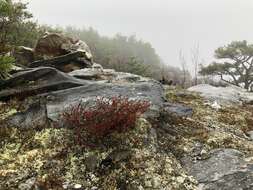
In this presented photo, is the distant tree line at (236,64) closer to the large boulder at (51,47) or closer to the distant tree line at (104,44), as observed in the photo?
the distant tree line at (104,44)

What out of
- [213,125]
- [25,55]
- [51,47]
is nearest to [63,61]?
[51,47]

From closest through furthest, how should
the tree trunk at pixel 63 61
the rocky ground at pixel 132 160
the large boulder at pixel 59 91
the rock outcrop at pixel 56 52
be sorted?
the rocky ground at pixel 132 160 → the large boulder at pixel 59 91 → the tree trunk at pixel 63 61 → the rock outcrop at pixel 56 52

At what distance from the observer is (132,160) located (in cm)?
734

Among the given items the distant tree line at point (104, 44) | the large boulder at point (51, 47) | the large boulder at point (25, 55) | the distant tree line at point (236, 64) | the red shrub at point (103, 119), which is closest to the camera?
the red shrub at point (103, 119)

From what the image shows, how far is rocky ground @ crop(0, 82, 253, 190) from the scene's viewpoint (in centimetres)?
682

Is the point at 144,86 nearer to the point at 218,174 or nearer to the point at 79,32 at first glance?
the point at 218,174

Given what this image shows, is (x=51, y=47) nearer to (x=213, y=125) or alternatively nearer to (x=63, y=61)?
(x=63, y=61)

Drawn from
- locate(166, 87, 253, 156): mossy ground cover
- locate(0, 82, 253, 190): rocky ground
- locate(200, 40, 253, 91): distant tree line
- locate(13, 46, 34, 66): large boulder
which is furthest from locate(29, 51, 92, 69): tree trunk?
locate(200, 40, 253, 91): distant tree line

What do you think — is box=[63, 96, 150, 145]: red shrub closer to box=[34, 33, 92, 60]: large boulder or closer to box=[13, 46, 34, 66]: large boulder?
box=[34, 33, 92, 60]: large boulder

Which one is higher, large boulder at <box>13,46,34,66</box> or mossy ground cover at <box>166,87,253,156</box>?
large boulder at <box>13,46,34,66</box>

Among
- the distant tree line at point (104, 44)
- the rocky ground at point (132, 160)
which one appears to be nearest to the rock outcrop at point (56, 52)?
the distant tree line at point (104, 44)

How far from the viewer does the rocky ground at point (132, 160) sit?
6.82 metres

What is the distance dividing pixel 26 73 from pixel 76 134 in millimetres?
4145

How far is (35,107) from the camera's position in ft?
31.1
